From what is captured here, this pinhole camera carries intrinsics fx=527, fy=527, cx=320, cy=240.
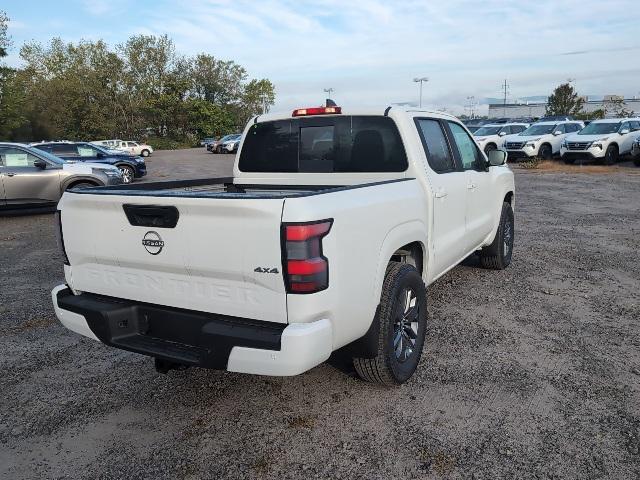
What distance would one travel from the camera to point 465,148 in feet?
16.9

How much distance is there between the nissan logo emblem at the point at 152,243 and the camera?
2.87m

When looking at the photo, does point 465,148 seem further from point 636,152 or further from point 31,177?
point 636,152

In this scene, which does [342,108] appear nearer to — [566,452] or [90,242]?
[90,242]

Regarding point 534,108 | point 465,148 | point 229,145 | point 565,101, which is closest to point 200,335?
point 465,148

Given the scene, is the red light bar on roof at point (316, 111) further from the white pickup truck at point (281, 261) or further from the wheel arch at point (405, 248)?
the wheel arch at point (405, 248)

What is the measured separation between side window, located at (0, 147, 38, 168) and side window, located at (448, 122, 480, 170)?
9549 millimetres

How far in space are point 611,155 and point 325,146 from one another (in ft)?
64.6

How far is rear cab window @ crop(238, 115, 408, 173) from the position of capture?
13.3 feet

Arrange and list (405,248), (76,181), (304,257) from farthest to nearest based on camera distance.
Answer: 1. (76,181)
2. (405,248)
3. (304,257)

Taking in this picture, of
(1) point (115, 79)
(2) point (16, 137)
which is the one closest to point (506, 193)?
(2) point (16, 137)

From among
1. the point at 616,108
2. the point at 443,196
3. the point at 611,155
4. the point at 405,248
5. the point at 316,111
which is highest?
the point at 616,108

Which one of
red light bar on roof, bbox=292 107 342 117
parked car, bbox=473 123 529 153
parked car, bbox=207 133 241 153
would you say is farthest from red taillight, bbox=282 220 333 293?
parked car, bbox=207 133 241 153

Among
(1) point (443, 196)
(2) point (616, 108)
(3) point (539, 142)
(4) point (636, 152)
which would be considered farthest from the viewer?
(2) point (616, 108)

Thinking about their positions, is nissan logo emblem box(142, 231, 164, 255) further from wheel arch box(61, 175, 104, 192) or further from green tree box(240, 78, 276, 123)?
green tree box(240, 78, 276, 123)
